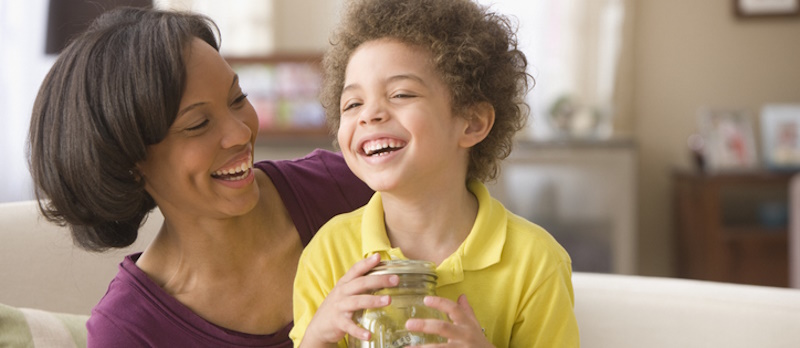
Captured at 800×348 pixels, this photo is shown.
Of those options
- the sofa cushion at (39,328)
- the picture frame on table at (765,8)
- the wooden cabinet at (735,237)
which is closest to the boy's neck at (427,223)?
the sofa cushion at (39,328)

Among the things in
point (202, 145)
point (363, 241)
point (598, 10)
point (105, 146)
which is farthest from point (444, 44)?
point (598, 10)

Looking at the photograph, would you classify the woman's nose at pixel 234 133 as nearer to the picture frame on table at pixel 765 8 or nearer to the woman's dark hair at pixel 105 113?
the woman's dark hair at pixel 105 113

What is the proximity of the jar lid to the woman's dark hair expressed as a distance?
20.8 inches

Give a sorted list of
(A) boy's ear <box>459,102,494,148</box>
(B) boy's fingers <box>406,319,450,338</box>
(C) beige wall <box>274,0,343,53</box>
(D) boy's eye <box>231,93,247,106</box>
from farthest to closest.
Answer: (C) beige wall <box>274,0,343,53</box> → (D) boy's eye <box>231,93,247,106</box> → (A) boy's ear <box>459,102,494,148</box> → (B) boy's fingers <box>406,319,450,338</box>

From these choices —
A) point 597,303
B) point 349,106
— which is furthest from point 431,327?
point 597,303

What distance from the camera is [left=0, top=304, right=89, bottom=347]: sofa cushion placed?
1.63 meters

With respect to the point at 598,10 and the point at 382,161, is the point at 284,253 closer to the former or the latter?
the point at 382,161

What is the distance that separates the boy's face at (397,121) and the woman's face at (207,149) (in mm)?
273

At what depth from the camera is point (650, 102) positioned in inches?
218

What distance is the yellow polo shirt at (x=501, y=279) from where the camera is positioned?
1.30 metres

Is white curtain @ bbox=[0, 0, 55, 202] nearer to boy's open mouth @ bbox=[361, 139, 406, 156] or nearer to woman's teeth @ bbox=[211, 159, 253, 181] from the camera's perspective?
woman's teeth @ bbox=[211, 159, 253, 181]

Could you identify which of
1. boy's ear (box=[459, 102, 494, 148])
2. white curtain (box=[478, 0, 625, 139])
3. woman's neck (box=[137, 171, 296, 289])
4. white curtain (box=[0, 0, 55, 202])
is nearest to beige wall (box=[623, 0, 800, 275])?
white curtain (box=[478, 0, 625, 139])

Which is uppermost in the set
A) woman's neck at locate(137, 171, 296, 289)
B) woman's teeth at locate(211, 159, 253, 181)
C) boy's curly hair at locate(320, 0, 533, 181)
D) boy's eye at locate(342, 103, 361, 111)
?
boy's curly hair at locate(320, 0, 533, 181)

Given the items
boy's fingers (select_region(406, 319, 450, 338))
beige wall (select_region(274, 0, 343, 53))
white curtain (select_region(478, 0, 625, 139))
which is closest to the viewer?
boy's fingers (select_region(406, 319, 450, 338))
